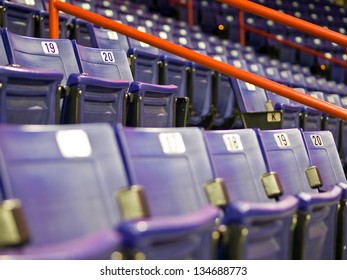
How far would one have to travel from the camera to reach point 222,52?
Answer: 207cm

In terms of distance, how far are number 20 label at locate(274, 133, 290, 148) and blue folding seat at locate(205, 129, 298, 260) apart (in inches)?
2.6

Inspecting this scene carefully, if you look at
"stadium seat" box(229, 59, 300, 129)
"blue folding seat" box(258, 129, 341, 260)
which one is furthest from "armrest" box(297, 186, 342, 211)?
"stadium seat" box(229, 59, 300, 129)

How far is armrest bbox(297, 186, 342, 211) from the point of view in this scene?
63 cm

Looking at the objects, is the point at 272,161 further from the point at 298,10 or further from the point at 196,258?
the point at 298,10

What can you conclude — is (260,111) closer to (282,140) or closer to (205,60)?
(205,60)

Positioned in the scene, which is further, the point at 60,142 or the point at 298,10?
the point at 298,10

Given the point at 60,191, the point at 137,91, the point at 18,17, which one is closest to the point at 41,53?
the point at 137,91

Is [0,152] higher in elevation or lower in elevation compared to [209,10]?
lower

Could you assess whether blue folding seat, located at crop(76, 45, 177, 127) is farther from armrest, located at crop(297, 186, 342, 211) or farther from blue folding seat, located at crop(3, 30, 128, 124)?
armrest, located at crop(297, 186, 342, 211)

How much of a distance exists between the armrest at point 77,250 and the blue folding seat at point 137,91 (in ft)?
1.63

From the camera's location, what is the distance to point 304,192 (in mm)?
749
